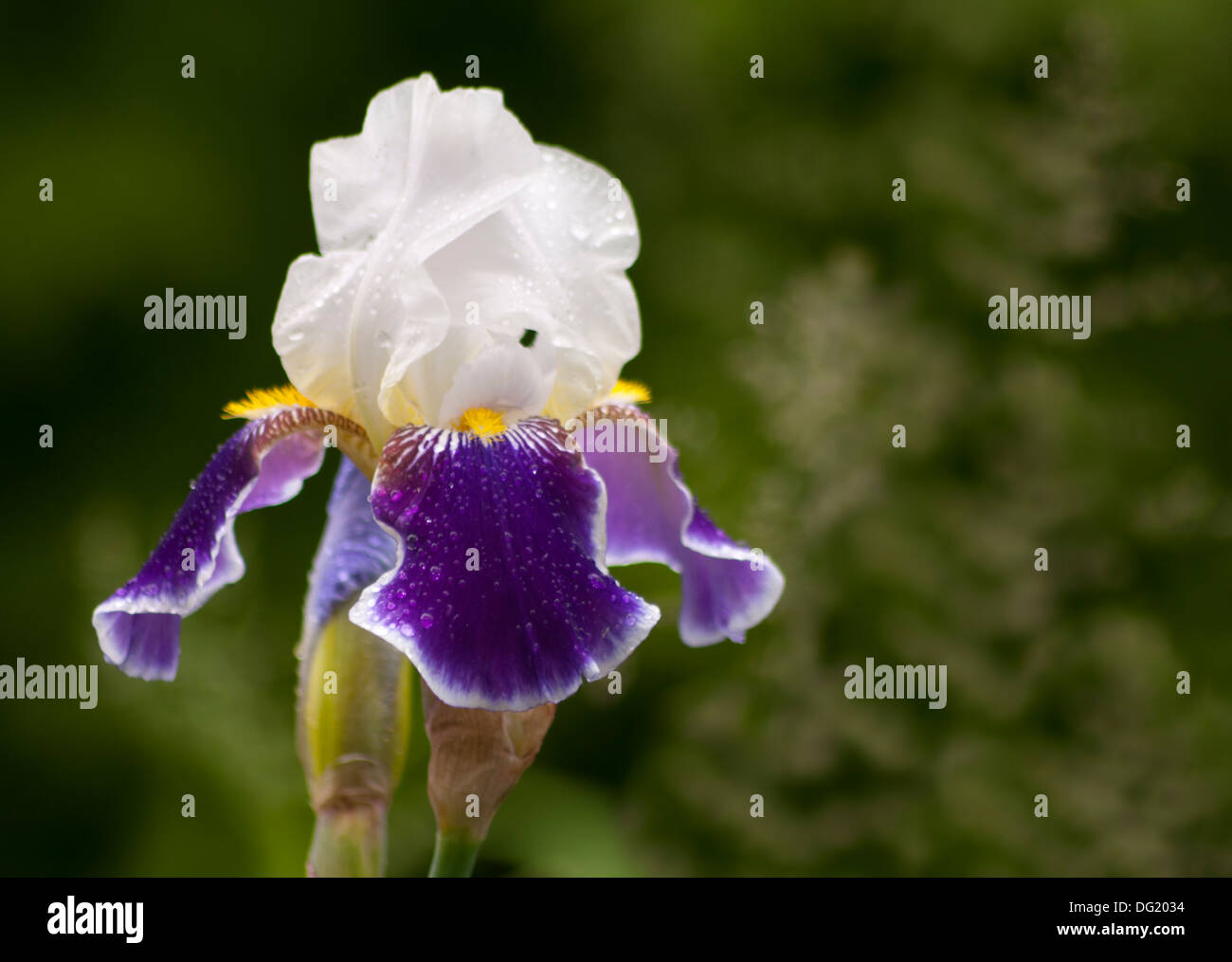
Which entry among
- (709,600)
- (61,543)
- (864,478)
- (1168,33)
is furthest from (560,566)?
(1168,33)

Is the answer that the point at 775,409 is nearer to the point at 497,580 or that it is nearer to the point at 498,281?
the point at 498,281

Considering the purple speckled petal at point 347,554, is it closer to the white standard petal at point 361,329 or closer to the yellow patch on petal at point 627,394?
the white standard petal at point 361,329

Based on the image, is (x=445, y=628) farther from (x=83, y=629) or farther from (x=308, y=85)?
(x=308, y=85)

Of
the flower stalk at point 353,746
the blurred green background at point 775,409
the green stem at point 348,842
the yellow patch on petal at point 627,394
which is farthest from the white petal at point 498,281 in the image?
the blurred green background at point 775,409

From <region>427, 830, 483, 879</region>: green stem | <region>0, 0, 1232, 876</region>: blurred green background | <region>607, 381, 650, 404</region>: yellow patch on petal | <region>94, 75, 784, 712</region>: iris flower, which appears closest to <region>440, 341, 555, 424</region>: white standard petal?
<region>94, 75, 784, 712</region>: iris flower

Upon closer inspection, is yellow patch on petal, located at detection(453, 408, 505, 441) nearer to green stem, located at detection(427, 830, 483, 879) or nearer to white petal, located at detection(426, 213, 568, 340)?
white petal, located at detection(426, 213, 568, 340)

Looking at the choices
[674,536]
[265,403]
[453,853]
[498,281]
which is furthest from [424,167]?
[453,853]

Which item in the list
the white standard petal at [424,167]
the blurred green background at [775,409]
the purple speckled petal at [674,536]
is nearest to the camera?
the white standard petal at [424,167]

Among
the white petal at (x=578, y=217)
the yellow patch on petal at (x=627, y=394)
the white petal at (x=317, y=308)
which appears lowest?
the yellow patch on petal at (x=627, y=394)
